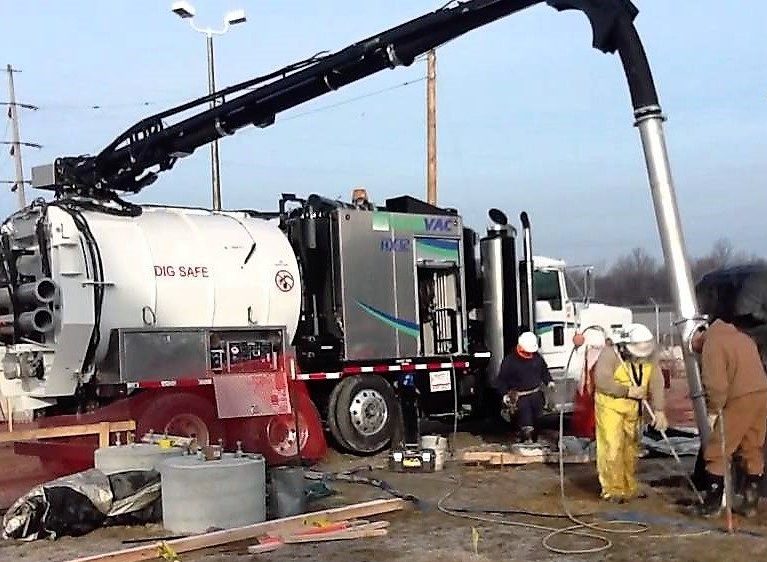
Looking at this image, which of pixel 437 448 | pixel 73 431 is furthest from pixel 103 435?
pixel 437 448

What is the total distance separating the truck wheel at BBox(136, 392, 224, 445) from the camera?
12.5m

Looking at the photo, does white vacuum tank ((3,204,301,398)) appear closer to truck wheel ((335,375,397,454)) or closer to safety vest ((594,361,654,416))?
truck wheel ((335,375,397,454))

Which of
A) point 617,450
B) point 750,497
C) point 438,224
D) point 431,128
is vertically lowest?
point 750,497

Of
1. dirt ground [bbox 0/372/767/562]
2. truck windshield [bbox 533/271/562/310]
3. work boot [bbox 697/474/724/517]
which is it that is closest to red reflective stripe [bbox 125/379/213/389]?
dirt ground [bbox 0/372/767/562]

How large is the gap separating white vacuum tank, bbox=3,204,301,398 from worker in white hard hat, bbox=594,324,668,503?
5036 millimetres

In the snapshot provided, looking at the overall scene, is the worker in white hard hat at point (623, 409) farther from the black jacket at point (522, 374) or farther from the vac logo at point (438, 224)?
the vac logo at point (438, 224)

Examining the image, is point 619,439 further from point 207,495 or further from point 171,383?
point 171,383

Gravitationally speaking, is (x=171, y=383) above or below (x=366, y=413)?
above

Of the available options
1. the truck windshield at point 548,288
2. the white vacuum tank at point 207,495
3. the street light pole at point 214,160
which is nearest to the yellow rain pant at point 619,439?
the white vacuum tank at point 207,495

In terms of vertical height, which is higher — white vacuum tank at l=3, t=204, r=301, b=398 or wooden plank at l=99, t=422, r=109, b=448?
white vacuum tank at l=3, t=204, r=301, b=398

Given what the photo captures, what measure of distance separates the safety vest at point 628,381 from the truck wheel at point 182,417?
15.8 ft

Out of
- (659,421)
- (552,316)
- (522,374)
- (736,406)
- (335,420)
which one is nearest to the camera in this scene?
(736,406)

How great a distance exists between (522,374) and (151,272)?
5418mm

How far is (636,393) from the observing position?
1045 centimetres
